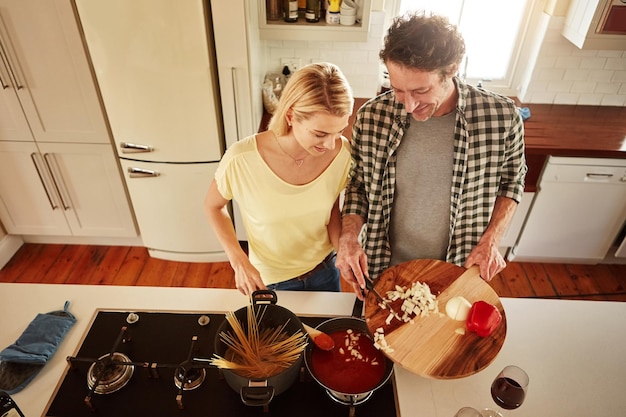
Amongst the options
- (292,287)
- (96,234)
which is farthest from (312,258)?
(96,234)

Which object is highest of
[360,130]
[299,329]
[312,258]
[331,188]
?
[360,130]

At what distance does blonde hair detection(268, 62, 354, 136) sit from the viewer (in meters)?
1.20

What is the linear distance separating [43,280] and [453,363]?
2712 mm

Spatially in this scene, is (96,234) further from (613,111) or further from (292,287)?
(613,111)

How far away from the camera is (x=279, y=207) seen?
142 centimetres

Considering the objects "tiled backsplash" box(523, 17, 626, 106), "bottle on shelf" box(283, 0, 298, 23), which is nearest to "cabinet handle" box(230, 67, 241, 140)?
"bottle on shelf" box(283, 0, 298, 23)

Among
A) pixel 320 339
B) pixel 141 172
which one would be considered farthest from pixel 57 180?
pixel 320 339

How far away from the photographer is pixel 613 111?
9.46ft

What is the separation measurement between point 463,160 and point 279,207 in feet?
1.96

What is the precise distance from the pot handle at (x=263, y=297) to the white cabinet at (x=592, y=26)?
234 centimetres

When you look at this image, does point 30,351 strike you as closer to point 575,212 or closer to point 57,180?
point 57,180

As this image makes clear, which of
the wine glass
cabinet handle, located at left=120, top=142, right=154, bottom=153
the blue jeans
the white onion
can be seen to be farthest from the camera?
cabinet handle, located at left=120, top=142, right=154, bottom=153

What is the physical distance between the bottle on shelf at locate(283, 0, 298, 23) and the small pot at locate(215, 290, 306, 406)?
5.71 feet

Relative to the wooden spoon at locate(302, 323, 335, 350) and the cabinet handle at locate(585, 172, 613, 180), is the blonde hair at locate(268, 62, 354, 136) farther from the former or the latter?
the cabinet handle at locate(585, 172, 613, 180)
